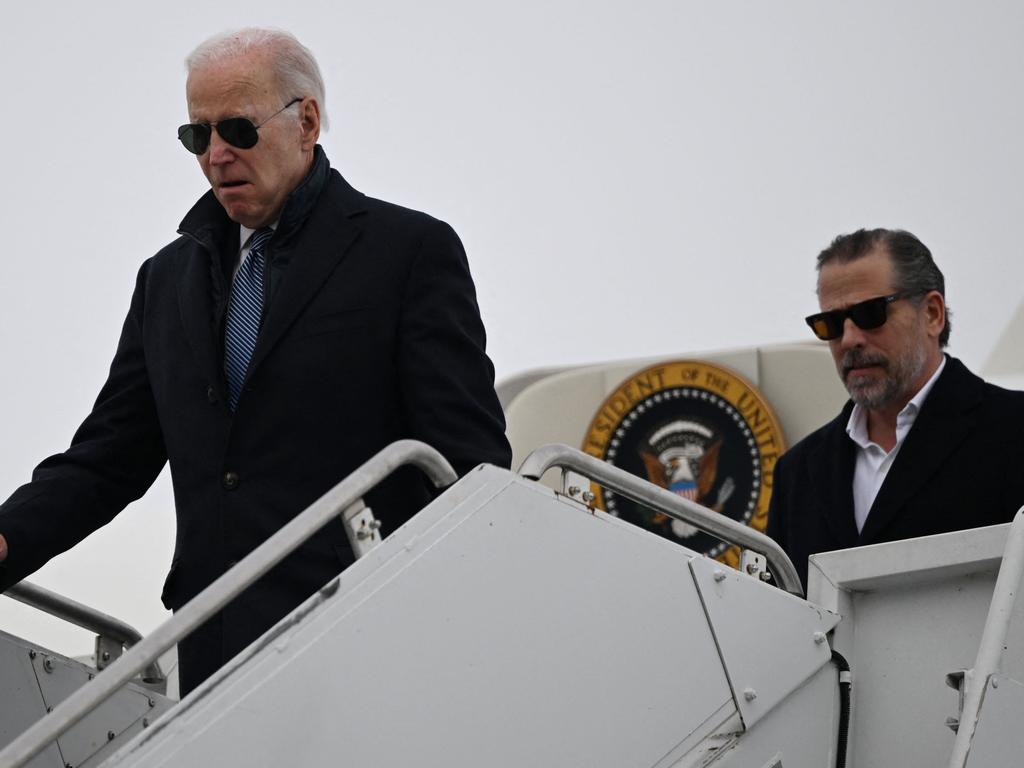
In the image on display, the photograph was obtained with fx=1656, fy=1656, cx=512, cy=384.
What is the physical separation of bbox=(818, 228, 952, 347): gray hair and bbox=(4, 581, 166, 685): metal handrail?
88.7 inches

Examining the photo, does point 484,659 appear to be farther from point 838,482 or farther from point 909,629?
point 838,482

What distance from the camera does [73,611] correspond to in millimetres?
4352

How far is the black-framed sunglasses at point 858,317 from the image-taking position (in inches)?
183

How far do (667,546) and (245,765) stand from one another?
1073 millimetres

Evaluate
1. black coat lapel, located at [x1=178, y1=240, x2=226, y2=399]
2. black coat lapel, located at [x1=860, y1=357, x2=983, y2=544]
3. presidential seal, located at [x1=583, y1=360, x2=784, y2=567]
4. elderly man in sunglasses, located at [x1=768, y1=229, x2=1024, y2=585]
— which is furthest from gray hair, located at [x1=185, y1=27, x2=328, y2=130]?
presidential seal, located at [x1=583, y1=360, x2=784, y2=567]

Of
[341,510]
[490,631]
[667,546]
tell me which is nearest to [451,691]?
[490,631]

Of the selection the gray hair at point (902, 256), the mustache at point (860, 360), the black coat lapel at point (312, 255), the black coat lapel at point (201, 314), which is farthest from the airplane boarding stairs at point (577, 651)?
the gray hair at point (902, 256)

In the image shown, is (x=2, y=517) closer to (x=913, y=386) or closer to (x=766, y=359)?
(x=913, y=386)

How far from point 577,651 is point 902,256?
6.47 ft

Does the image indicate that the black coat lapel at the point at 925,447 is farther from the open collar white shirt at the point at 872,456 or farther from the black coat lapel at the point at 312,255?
the black coat lapel at the point at 312,255

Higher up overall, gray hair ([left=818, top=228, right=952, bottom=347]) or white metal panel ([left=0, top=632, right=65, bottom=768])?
gray hair ([left=818, top=228, right=952, bottom=347])

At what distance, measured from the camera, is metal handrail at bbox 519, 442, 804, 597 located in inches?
133

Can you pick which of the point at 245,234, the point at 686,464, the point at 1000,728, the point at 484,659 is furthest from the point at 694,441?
the point at 484,659

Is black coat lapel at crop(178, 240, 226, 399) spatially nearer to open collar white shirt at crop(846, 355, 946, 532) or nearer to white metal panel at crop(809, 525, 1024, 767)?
white metal panel at crop(809, 525, 1024, 767)
